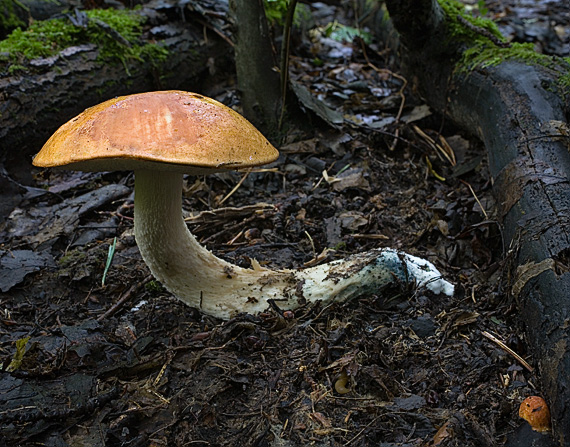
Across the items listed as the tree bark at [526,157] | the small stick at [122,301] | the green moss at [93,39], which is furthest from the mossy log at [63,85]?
the tree bark at [526,157]

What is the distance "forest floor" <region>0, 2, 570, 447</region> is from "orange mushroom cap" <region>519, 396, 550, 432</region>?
0.11 ft

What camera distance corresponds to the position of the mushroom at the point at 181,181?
5.93ft

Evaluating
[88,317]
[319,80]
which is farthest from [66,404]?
[319,80]

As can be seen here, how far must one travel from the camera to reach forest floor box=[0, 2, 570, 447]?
1.90m

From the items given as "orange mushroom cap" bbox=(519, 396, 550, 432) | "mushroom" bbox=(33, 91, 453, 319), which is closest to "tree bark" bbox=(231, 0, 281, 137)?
"mushroom" bbox=(33, 91, 453, 319)

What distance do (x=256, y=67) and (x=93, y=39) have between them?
1575 millimetres

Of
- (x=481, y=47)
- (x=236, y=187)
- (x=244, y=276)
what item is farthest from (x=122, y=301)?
(x=481, y=47)

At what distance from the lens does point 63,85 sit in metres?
3.93

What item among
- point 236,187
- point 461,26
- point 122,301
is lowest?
point 122,301

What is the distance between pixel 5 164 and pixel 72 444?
2812 millimetres

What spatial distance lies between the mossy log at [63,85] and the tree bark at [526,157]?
228 cm

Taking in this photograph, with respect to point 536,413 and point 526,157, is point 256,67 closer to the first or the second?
point 526,157

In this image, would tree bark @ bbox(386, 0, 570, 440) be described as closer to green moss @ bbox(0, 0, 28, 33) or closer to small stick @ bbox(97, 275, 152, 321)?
small stick @ bbox(97, 275, 152, 321)

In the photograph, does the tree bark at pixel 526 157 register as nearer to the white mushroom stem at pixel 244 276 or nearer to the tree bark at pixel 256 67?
the white mushroom stem at pixel 244 276
